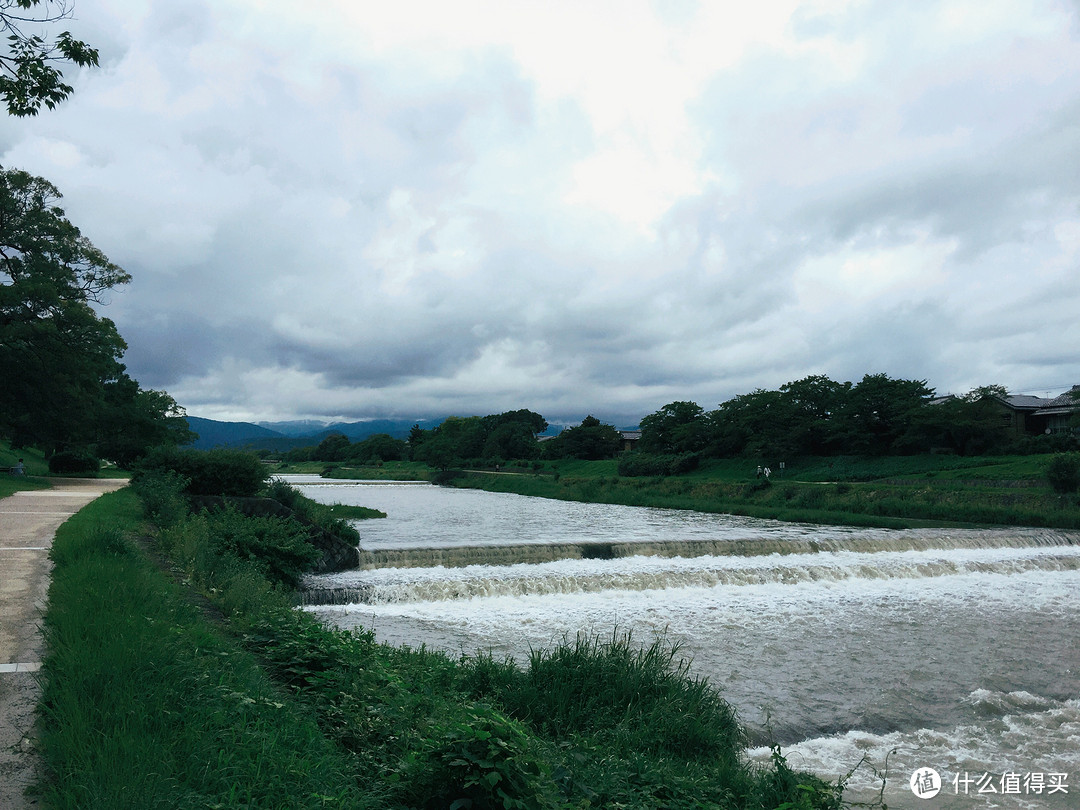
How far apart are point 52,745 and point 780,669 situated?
29.8ft

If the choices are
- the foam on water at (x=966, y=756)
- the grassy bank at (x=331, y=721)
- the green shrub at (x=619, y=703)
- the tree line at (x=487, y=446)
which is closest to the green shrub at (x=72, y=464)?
the grassy bank at (x=331, y=721)

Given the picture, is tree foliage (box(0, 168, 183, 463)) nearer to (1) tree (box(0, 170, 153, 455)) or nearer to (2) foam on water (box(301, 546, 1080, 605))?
(1) tree (box(0, 170, 153, 455))

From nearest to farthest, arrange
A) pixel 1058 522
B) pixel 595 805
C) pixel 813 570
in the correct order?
pixel 595 805 → pixel 813 570 → pixel 1058 522

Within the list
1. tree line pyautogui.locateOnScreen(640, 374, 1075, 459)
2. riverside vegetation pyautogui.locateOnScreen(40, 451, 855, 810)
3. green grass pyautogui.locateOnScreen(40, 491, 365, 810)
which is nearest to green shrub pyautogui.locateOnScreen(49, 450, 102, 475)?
riverside vegetation pyautogui.locateOnScreen(40, 451, 855, 810)

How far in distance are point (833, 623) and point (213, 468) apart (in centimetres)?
1597

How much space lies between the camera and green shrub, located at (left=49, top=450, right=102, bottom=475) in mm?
35688

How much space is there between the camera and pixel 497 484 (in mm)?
60562

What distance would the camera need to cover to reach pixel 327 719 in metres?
4.98

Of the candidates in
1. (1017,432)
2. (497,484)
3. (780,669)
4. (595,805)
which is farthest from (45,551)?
(1017,432)

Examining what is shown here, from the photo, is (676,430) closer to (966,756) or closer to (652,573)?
(652,573)

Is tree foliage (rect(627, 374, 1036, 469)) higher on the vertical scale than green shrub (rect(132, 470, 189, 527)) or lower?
higher

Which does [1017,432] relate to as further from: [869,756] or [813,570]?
[869,756]

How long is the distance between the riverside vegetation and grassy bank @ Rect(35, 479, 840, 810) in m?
0.02

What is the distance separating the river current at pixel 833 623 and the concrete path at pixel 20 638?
4.89 meters
